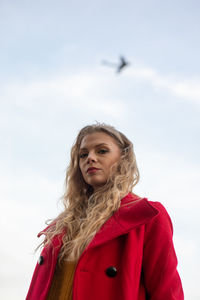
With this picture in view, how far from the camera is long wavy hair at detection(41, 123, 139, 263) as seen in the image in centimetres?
380

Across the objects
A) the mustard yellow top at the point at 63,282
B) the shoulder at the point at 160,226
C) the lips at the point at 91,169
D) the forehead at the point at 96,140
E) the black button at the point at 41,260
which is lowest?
the mustard yellow top at the point at 63,282

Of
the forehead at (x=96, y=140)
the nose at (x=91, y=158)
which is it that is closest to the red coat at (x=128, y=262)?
the nose at (x=91, y=158)

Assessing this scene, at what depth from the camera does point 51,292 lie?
142 inches

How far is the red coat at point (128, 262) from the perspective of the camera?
3.38 m

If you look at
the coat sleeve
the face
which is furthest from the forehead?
the coat sleeve

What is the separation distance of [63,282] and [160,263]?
0.88 meters

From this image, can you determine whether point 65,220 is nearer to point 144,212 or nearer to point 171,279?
point 144,212

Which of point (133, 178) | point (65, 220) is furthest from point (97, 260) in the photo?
point (133, 178)

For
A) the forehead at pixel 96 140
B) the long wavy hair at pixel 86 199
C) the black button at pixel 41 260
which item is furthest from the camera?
the forehead at pixel 96 140

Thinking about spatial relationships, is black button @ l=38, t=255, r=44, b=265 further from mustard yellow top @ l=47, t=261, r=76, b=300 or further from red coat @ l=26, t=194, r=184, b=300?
mustard yellow top @ l=47, t=261, r=76, b=300

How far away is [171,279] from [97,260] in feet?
2.18

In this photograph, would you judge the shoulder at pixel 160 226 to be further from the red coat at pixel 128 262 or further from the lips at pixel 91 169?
the lips at pixel 91 169

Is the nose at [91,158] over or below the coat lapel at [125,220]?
over

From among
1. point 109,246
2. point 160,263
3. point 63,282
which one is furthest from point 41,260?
point 160,263
